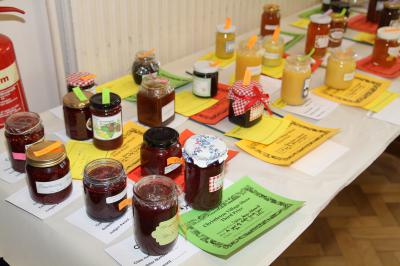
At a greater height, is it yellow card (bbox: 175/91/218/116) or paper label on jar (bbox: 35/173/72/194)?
paper label on jar (bbox: 35/173/72/194)

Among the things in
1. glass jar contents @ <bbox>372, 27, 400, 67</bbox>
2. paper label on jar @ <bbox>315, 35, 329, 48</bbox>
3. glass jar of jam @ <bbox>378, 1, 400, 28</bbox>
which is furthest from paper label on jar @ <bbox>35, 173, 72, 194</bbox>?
glass jar of jam @ <bbox>378, 1, 400, 28</bbox>

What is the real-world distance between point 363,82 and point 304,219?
77 cm

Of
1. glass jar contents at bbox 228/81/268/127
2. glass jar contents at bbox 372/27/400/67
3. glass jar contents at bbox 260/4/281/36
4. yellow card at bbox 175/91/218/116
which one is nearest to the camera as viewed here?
glass jar contents at bbox 228/81/268/127

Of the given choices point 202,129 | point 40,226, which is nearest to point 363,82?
point 202,129

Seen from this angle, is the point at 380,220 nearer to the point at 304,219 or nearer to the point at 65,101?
the point at 304,219

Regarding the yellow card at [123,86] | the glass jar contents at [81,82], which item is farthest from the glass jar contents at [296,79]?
the glass jar contents at [81,82]

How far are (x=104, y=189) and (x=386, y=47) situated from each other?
1217 mm

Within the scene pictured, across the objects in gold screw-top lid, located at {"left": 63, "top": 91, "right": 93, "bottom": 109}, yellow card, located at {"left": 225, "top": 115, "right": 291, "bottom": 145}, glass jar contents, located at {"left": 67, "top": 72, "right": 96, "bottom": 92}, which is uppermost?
glass jar contents, located at {"left": 67, "top": 72, "right": 96, "bottom": 92}

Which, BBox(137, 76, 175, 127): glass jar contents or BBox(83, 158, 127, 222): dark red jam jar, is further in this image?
BBox(137, 76, 175, 127): glass jar contents

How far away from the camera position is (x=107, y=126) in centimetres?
114

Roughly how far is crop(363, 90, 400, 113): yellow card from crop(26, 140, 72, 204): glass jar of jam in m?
0.94

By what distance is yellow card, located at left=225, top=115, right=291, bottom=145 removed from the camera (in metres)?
1.28

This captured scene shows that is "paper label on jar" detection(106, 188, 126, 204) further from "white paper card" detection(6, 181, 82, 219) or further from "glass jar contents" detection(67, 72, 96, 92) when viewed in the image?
"glass jar contents" detection(67, 72, 96, 92)

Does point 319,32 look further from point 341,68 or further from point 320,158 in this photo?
point 320,158
